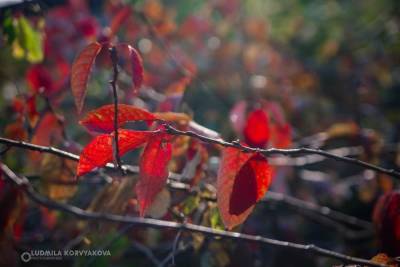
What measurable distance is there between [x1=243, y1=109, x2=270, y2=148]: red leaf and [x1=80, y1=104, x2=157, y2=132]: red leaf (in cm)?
60

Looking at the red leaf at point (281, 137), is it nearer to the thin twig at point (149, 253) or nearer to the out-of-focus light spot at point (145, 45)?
the thin twig at point (149, 253)

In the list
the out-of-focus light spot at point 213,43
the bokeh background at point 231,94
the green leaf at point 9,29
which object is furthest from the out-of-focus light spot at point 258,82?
the green leaf at point 9,29

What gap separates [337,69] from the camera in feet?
11.8

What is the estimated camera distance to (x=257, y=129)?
1.40 m

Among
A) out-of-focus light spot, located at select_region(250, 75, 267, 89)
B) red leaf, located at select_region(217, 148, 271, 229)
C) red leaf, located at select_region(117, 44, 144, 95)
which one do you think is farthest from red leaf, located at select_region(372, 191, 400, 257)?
out-of-focus light spot, located at select_region(250, 75, 267, 89)

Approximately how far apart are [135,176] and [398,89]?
126 inches

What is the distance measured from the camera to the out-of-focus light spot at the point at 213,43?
3263 millimetres

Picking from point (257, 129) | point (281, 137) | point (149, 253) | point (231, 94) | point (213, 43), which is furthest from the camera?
point (213, 43)

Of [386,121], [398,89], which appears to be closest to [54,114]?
[386,121]

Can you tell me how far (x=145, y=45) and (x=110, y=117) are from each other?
2.08 metres

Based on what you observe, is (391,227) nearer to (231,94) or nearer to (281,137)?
(281,137)

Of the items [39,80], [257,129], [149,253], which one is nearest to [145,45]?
[39,80]

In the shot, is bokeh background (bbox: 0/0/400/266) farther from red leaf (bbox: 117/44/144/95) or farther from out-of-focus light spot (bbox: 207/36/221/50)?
red leaf (bbox: 117/44/144/95)

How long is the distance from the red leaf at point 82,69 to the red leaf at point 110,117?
0.08 metres
